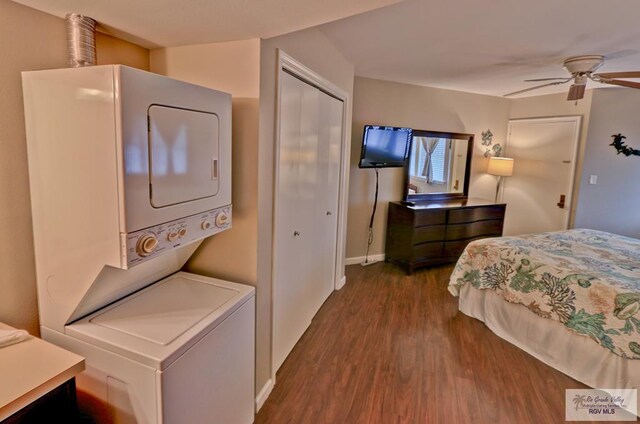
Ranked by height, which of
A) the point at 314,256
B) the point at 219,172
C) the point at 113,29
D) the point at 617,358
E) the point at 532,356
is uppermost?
the point at 113,29

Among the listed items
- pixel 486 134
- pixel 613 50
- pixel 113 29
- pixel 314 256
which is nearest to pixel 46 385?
pixel 113 29

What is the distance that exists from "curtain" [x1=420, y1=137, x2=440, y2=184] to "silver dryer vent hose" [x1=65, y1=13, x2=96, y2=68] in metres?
3.76

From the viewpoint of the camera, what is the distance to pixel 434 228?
13.1 ft

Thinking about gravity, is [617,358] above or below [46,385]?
below

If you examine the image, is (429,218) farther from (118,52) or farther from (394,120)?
(118,52)

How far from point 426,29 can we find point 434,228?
2.29 m

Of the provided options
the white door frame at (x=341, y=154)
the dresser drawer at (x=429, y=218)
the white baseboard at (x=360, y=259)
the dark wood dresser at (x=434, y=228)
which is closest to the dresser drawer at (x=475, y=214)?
the dark wood dresser at (x=434, y=228)

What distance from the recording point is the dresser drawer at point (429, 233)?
12.8 ft

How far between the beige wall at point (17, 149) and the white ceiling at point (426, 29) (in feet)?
0.24

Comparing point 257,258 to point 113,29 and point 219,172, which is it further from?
point 113,29

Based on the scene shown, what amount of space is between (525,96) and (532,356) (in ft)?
12.4

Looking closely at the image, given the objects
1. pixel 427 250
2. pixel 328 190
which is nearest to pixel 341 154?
pixel 328 190

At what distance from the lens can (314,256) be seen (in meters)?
2.76

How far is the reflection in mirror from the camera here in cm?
431
